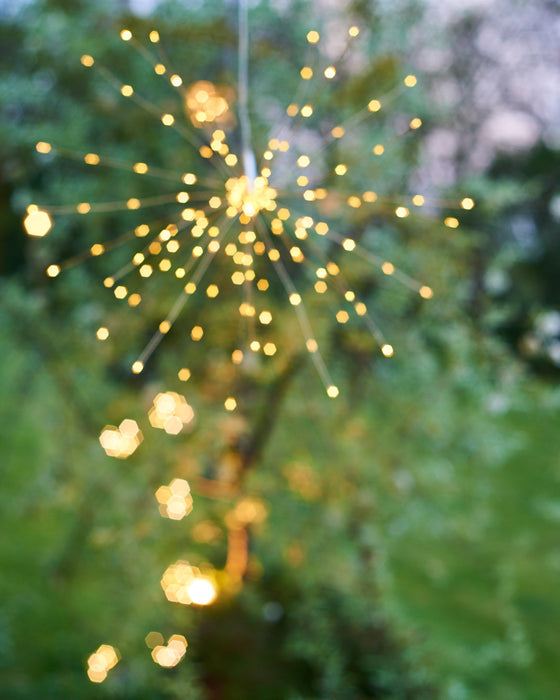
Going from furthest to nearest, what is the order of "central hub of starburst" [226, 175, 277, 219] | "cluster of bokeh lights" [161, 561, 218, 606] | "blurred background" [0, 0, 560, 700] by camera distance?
"cluster of bokeh lights" [161, 561, 218, 606], "blurred background" [0, 0, 560, 700], "central hub of starburst" [226, 175, 277, 219]

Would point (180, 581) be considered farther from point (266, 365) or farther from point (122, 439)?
point (266, 365)

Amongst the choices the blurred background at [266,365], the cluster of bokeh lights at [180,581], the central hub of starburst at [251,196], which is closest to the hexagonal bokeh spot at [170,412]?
the blurred background at [266,365]

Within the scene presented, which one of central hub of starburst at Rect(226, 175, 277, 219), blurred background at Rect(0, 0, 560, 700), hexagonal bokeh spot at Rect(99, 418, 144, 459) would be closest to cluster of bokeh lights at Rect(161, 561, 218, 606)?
blurred background at Rect(0, 0, 560, 700)

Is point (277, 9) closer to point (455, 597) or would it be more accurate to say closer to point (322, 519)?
point (322, 519)

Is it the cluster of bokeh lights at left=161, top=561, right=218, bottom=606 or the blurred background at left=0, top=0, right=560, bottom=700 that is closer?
the blurred background at left=0, top=0, right=560, bottom=700

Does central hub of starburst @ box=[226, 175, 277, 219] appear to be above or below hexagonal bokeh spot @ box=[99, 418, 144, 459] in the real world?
below

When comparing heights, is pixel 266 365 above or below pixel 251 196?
above

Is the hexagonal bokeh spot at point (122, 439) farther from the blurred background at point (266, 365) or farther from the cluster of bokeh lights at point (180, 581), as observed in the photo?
the cluster of bokeh lights at point (180, 581)

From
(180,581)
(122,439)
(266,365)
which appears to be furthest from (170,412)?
(180,581)

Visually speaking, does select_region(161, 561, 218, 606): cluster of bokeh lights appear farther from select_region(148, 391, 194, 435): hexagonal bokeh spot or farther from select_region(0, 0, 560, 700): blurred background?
select_region(148, 391, 194, 435): hexagonal bokeh spot

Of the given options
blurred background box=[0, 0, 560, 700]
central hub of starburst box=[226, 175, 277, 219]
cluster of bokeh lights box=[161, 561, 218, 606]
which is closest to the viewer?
central hub of starburst box=[226, 175, 277, 219]
